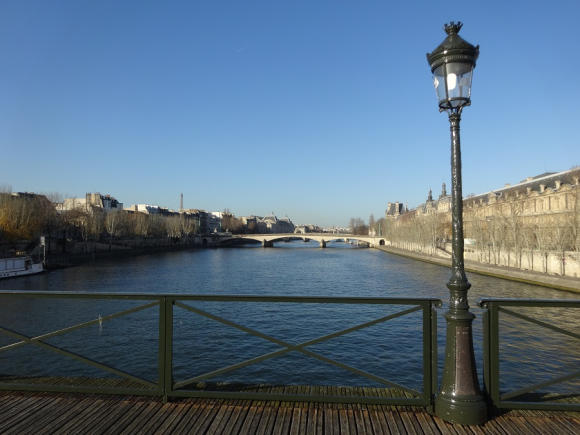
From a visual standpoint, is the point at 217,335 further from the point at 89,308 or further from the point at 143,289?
the point at 143,289

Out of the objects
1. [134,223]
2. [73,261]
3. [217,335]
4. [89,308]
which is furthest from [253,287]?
[134,223]

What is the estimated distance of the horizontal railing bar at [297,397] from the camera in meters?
4.38

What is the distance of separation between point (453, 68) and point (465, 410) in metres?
3.75

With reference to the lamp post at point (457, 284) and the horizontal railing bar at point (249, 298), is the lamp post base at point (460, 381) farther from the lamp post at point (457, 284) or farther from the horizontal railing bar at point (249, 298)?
the horizontal railing bar at point (249, 298)

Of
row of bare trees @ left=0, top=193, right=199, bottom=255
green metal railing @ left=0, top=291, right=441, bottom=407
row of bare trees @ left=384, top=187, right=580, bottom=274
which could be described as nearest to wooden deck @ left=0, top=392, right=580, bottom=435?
green metal railing @ left=0, top=291, right=441, bottom=407

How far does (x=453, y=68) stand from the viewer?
4.46 m

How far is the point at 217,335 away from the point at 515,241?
121 ft

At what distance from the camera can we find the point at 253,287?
3197cm

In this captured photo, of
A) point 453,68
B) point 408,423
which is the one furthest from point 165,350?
point 453,68

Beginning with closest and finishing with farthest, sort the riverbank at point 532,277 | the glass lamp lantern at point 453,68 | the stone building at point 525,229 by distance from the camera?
the glass lamp lantern at point 453,68
the riverbank at point 532,277
the stone building at point 525,229

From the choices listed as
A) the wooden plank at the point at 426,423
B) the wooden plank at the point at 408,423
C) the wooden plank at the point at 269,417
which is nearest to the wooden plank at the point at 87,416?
the wooden plank at the point at 269,417

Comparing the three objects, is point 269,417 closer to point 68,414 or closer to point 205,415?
point 205,415

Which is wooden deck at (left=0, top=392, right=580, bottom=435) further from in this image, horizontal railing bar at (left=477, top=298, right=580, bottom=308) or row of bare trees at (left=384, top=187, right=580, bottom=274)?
row of bare trees at (left=384, top=187, right=580, bottom=274)

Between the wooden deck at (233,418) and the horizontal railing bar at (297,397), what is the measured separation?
0.22 feet
